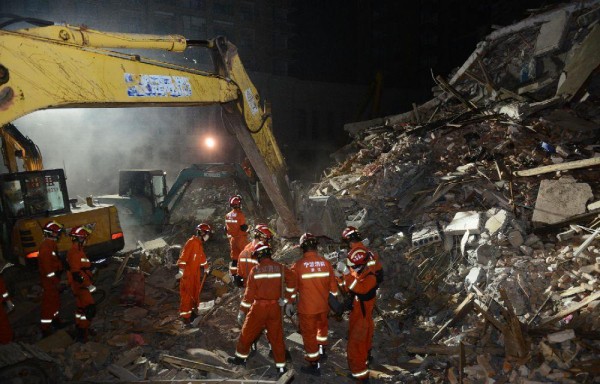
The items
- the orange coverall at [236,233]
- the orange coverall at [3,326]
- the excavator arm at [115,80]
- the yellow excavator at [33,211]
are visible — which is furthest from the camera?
the orange coverall at [236,233]

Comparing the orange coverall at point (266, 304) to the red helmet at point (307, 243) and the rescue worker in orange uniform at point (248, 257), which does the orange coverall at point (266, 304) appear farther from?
the rescue worker in orange uniform at point (248, 257)

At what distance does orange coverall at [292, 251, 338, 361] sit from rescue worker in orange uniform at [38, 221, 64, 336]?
4.27m

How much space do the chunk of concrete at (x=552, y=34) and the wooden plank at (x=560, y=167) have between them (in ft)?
19.2

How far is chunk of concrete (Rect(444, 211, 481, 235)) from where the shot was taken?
6.95m

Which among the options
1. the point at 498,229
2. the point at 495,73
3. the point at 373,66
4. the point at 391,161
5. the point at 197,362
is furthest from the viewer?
the point at 373,66

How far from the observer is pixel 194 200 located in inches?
655

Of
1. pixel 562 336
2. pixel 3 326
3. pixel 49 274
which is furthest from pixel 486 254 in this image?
pixel 3 326

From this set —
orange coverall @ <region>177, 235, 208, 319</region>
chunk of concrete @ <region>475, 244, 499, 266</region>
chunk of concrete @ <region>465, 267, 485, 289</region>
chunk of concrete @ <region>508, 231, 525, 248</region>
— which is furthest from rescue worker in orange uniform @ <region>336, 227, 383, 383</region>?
orange coverall @ <region>177, 235, 208, 319</region>

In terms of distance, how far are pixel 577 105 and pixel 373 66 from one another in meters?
28.1

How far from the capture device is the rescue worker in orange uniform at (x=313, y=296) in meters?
5.14

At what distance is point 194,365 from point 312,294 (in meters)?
2.03

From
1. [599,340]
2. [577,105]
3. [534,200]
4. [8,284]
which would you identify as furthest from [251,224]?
[577,105]

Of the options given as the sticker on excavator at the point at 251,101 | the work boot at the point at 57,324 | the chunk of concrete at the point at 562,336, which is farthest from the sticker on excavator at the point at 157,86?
the chunk of concrete at the point at 562,336

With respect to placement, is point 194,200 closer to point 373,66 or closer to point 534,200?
point 534,200
